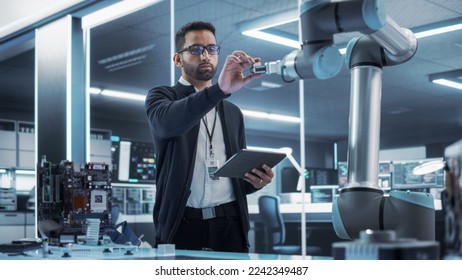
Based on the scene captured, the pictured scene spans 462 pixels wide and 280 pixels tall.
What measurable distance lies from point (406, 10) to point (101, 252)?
2.78m

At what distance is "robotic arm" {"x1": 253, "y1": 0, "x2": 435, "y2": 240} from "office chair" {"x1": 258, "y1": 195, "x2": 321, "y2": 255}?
4412 millimetres

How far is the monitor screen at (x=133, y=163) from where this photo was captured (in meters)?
7.41

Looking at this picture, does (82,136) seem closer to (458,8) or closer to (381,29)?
(458,8)

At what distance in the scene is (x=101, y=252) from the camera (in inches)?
57.3

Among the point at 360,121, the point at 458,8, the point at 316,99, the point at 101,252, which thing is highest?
the point at 458,8

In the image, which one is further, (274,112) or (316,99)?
(274,112)

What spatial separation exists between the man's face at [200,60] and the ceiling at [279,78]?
39cm

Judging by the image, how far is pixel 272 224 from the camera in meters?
5.55

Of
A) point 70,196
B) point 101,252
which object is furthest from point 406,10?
point 101,252

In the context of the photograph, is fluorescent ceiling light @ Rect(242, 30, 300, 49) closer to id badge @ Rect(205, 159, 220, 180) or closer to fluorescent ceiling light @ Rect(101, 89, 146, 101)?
id badge @ Rect(205, 159, 220, 180)

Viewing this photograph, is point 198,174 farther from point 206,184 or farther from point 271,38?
point 271,38

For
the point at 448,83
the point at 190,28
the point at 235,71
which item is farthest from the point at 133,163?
the point at 235,71

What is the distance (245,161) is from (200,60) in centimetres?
38

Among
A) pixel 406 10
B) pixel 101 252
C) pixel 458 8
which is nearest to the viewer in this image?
pixel 101 252
